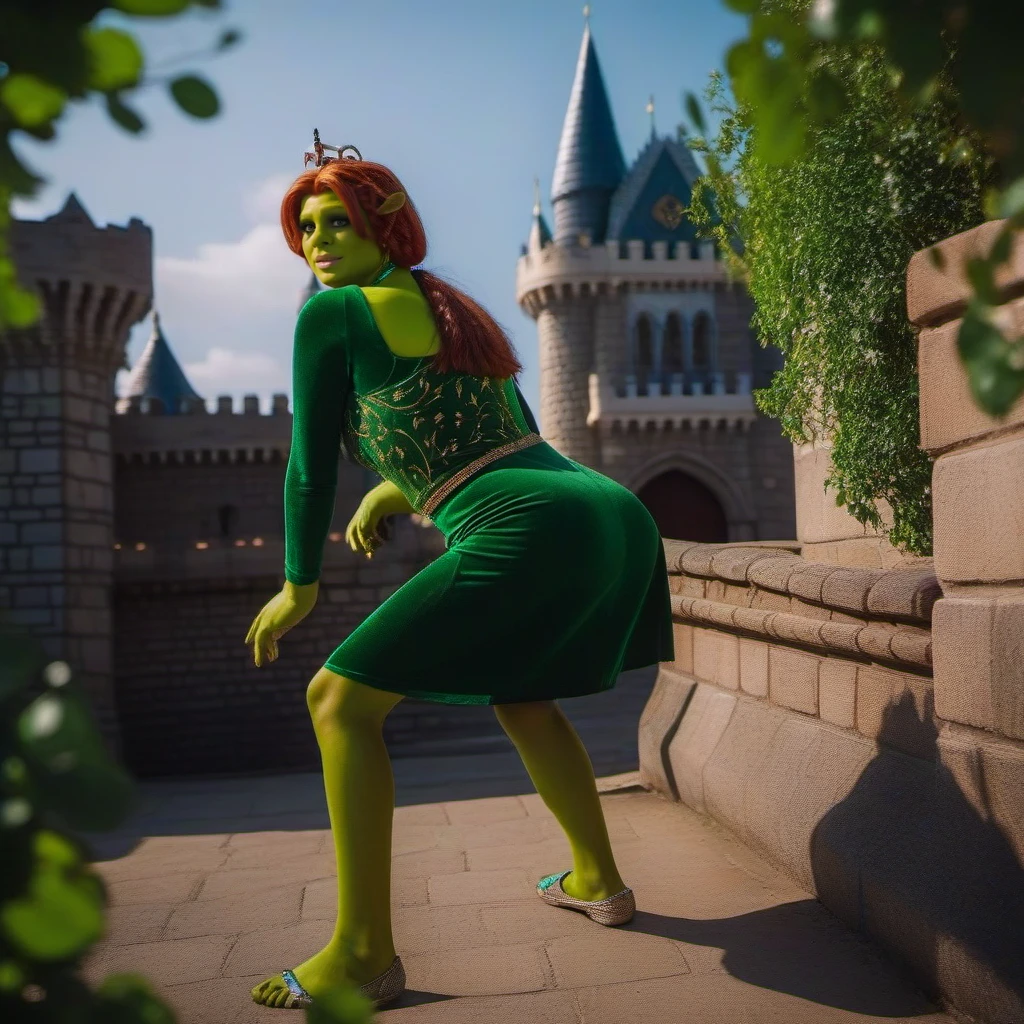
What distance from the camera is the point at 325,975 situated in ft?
7.29

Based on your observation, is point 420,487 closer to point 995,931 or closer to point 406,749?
point 995,931

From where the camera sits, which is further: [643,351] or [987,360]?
[643,351]

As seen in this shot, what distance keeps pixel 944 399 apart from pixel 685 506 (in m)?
23.9

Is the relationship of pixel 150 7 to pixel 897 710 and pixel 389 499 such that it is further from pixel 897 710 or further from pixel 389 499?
pixel 897 710

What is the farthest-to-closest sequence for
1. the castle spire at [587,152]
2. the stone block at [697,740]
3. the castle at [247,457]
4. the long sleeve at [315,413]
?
the castle spire at [587,152]
the castle at [247,457]
the stone block at [697,740]
the long sleeve at [315,413]

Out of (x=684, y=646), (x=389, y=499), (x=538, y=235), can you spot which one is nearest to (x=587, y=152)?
(x=538, y=235)

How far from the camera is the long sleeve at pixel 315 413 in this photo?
8.21 ft

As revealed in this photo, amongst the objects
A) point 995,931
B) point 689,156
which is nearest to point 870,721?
point 995,931

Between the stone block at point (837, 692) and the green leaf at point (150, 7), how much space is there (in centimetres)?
248

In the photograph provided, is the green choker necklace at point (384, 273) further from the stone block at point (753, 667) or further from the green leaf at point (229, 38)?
the green leaf at point (229, 38)

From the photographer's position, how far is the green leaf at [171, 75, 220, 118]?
0.75m

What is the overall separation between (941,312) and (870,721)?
1.02 metres

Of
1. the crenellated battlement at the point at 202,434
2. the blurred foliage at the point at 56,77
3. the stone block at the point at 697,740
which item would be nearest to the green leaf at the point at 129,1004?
the blurred foliage at the point at 56,77

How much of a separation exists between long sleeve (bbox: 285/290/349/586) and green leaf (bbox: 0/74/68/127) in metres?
1.76
